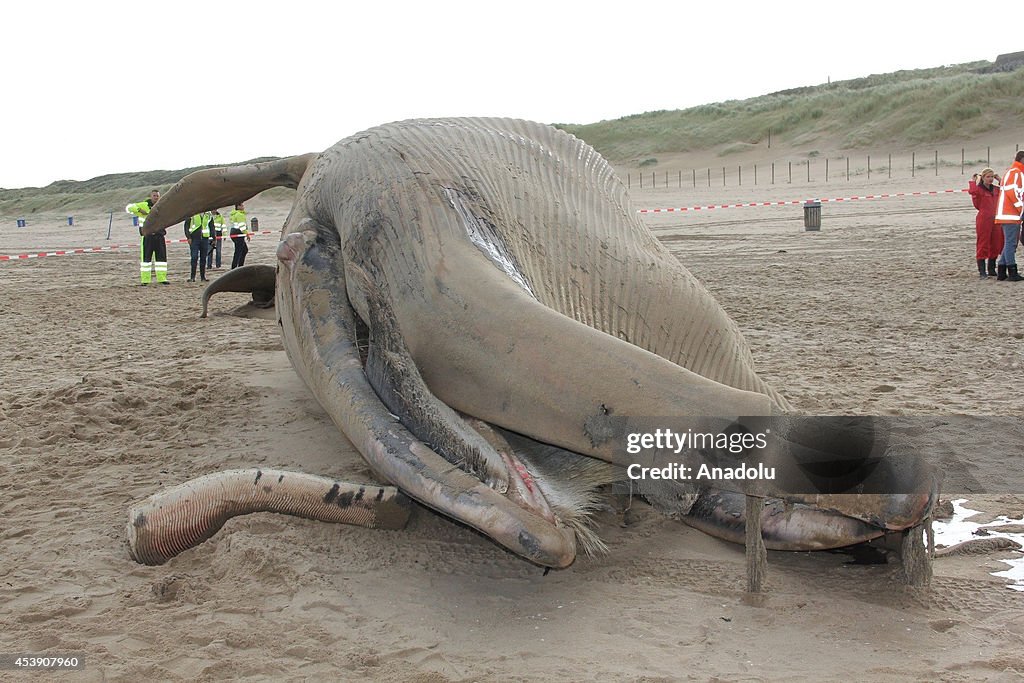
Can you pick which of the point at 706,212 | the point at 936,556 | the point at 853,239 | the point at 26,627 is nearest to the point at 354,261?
the point at 26,627

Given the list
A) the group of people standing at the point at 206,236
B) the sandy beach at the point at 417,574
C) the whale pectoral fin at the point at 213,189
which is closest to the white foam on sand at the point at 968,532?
the sandy beach at the point at 417,574

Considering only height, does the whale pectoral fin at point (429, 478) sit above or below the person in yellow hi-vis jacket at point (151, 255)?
below

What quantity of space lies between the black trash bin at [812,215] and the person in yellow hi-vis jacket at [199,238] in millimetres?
11813

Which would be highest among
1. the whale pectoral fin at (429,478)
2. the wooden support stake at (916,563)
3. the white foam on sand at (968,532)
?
the whale pectoral fin at (429,478)

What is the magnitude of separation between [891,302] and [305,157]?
6.77 meters

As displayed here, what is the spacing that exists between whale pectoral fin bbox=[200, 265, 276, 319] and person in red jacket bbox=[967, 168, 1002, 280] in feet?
29.5

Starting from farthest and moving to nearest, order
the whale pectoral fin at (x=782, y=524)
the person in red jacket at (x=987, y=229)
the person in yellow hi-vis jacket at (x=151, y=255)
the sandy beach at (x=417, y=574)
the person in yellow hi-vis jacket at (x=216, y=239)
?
the person in yellow hi-vis jacket at (x=216, y=239)
the person in yellow hi-vis jacket at (x=151, y=255)
the person in red jacket at (x=987, y=229)
the whale pectoral fin at (x=782, y=524)
the sandy beach at (x=417, y=574)

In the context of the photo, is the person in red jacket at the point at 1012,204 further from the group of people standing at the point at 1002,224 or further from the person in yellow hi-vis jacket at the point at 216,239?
the person in yellow hi-vis jacket at the point at 216,239

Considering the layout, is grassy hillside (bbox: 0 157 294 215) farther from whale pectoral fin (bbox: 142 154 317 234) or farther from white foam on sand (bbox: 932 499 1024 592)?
white foam on sand (bbox: 932 499 1024 592)

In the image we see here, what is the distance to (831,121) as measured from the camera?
169 feet

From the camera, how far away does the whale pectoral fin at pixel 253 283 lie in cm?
841

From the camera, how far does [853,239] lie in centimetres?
1816

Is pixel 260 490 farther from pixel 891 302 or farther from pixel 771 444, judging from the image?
pixel 891 302

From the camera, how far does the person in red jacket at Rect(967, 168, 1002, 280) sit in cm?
1261
